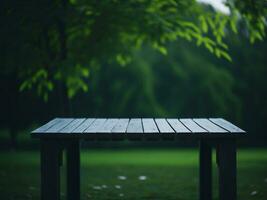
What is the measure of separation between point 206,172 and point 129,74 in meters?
7.27

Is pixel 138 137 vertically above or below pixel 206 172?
above

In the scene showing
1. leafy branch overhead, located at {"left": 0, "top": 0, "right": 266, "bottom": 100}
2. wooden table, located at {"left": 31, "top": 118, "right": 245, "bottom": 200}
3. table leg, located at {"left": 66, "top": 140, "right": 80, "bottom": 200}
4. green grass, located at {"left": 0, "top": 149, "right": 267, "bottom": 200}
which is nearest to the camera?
wooden table, located at {"left": 31, "top": 118, "right": 245, "bottom": 200}

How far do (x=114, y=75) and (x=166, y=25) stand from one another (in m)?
5.53

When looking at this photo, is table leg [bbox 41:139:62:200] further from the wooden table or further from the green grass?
the green grass

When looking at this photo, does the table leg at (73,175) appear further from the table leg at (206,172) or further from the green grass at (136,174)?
the table leg at (206,172)

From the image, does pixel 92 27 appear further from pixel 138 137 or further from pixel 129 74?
pixel 129 74

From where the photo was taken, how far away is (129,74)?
11922mm

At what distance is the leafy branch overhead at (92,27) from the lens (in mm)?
6461

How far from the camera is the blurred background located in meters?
6.57

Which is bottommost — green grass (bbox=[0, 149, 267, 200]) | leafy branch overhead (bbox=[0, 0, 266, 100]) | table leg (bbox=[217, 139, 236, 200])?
green grass (bbox=[0, 149, 267, 200])

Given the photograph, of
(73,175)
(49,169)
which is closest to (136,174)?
(73,175)

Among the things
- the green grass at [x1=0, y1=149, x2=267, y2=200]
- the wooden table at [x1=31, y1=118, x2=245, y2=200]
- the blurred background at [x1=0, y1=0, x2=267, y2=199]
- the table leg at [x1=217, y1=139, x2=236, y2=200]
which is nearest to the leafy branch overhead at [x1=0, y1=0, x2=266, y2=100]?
the blurred background at [x1=0, y1=0, x2=267, y2=199]

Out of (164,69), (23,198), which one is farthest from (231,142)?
(164,69)

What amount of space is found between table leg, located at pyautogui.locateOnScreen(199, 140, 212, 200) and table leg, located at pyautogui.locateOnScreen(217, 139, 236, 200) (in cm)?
115
